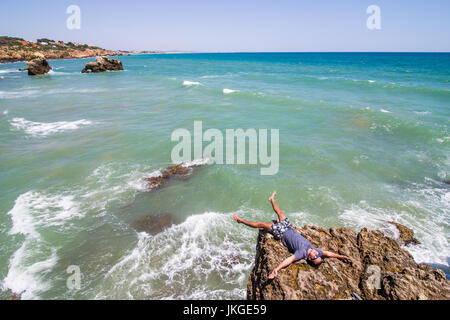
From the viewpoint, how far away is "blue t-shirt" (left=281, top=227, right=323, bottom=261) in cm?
577

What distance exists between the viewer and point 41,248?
29.4 ft

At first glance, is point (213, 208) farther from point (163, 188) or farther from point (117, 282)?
point (117, 282)

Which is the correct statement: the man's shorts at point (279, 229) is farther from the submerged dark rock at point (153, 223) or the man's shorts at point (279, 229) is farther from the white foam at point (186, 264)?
the submerged dark rock at point (153, 223)

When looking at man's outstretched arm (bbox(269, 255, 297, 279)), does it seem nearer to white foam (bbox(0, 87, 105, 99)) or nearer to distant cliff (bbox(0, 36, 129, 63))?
white foam (bbox(0, 87, 105, 99))

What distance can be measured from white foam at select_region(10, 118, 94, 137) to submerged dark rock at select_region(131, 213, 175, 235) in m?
15.2

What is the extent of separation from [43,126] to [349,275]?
2612 cm

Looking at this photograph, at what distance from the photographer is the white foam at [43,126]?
20.1 m

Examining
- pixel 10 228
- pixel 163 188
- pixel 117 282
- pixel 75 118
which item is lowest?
pixel 117 282

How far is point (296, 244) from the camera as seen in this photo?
5.97 metres

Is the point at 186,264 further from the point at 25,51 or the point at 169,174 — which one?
the point at 25,51

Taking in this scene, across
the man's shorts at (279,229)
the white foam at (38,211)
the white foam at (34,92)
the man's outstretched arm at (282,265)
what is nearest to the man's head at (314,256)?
the man's outstretched arm at (282,265)

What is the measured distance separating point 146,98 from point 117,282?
29.9 metres

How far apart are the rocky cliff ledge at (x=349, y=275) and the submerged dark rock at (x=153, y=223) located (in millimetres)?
5063
